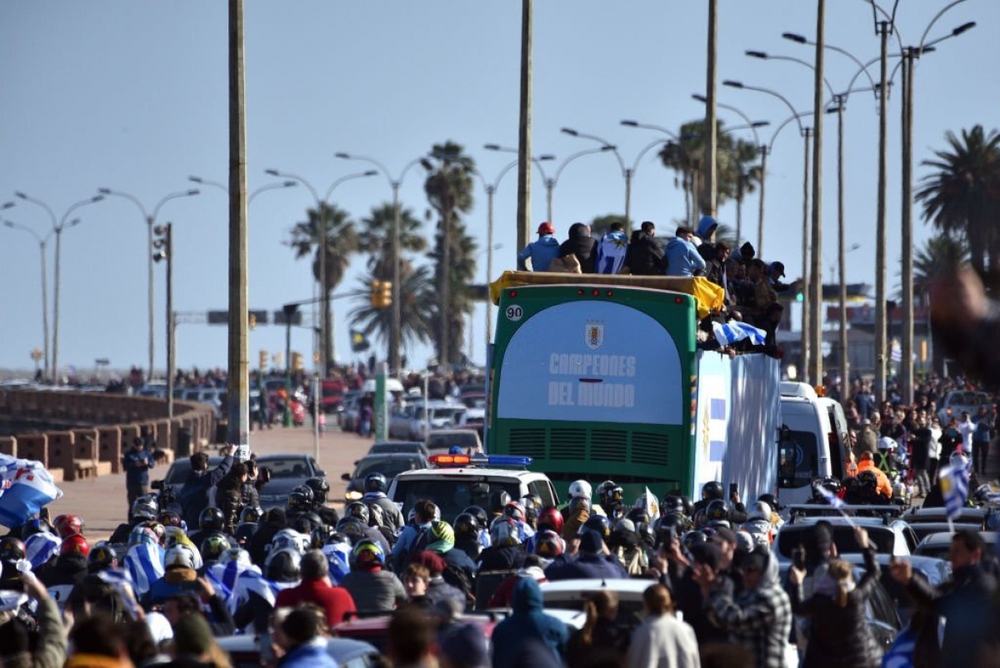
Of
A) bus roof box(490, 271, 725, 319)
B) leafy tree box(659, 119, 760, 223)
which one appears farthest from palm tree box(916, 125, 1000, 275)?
bus roof box(490, 271, 725, 319)

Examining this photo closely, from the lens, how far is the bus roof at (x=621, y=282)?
20.7 m

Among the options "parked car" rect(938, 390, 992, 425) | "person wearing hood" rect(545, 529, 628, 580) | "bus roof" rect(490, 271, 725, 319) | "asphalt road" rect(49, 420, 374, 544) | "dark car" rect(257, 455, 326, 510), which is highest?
"bus roof" rect(490, 271, 725, 319)

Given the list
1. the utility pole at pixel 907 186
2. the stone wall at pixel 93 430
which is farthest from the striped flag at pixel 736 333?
the stone wall at pixel 93 430

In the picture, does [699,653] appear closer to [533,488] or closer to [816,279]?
Result: [533,488]

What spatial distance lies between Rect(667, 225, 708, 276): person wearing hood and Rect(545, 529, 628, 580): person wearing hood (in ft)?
29.3

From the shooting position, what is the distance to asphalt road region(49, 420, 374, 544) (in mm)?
33156

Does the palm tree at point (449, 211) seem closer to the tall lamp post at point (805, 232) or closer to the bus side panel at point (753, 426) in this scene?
the tall lamp post at point (805, 232)

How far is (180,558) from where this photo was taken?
12.4 meters

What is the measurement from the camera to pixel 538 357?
20.8 m

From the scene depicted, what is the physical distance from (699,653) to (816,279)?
3672 cm

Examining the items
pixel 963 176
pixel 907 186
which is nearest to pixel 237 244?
pixel 907 186

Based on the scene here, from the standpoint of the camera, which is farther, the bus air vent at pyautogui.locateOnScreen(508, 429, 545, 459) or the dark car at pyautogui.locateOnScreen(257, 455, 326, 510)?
the dark car at pyautogui.locateOnScreen(257, 455, 326, 510)

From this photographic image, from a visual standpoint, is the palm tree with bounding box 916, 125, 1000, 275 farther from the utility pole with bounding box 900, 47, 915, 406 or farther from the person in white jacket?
the person in white jacket

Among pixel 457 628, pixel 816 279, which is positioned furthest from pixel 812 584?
pixel 816 279
